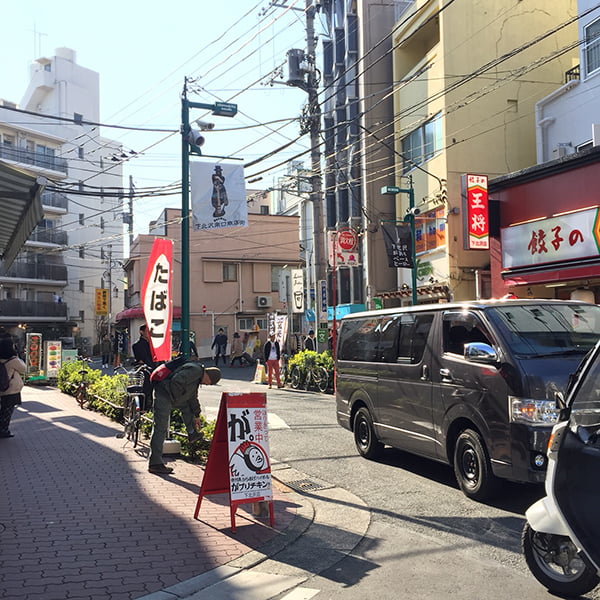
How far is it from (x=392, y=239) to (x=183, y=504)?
1473cm

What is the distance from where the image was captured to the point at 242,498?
570cm

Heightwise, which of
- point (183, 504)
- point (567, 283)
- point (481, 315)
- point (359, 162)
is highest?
point (359, 162)

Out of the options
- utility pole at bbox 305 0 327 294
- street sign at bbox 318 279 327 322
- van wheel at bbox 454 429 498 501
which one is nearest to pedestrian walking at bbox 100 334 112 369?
street sign at bbox 318 279 327 322

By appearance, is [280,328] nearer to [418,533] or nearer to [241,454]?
[241,454]

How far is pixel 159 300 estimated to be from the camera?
930 centimetres

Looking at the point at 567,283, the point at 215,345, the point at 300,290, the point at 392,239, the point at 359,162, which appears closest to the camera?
the point at 567,283

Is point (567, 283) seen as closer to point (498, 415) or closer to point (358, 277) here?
point (498, 415)

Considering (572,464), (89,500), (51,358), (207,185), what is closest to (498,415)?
(572,464)

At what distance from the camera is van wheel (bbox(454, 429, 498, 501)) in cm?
627

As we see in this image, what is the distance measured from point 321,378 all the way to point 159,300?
963 cm

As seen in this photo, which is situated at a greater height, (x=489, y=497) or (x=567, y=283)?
(x=567, y=283)

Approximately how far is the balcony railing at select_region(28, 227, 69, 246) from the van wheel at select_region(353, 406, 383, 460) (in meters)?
42.8

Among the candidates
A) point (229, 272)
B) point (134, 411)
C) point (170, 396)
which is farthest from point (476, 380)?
point (229, 272)

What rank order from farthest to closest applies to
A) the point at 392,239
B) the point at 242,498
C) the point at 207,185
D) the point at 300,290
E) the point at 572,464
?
the point at 300,290
the point at 392,239
the point at 207,185
the point at 242,498
the point at 572,464
